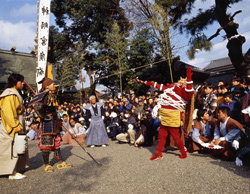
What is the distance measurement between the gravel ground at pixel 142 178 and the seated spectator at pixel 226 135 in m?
0.20

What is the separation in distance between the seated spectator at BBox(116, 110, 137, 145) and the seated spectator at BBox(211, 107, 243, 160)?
2864mm

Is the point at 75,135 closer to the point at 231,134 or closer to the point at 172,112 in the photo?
the point at 172,112

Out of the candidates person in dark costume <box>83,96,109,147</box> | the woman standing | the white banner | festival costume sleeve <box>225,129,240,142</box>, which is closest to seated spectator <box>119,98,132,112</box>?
person in dark costume <box>83,96,109,147</box>

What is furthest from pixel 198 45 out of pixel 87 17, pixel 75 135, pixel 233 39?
pixel 87 17

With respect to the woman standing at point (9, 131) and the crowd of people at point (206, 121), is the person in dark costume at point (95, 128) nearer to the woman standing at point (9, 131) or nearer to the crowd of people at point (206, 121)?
the crowd of people at point (206, 121)

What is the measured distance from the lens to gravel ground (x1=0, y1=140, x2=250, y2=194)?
2.86 metres

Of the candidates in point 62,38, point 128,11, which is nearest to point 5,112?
point 128,11

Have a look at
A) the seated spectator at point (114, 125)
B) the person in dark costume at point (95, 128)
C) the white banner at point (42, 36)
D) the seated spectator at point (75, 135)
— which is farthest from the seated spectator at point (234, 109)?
the white banner at point (42, 36)

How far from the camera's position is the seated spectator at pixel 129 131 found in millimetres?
6727

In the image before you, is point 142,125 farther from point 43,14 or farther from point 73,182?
point 43,14

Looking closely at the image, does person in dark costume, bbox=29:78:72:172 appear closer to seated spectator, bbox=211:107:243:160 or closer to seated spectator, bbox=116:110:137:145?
seated spectator, bbox=116:110:137:145

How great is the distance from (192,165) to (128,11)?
43.9ft

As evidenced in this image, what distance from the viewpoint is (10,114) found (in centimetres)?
370

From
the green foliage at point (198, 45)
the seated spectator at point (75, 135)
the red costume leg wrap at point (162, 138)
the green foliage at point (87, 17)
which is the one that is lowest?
the seated spectator at point (75, 135)
